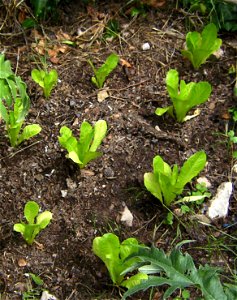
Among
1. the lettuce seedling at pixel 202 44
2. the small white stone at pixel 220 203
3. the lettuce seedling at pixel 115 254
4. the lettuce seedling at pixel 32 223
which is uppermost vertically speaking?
the lettuce seedling at pixel 202 44

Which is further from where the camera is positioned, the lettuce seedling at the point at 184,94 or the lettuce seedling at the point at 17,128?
the lettuce seedling at the point at 184,94

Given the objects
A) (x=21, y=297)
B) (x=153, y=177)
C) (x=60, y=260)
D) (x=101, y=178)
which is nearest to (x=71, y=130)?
(x=101, y=178)

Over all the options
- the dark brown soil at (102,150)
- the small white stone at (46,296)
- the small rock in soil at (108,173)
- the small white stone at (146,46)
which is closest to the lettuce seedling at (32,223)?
the dark brown soil at (102,150)

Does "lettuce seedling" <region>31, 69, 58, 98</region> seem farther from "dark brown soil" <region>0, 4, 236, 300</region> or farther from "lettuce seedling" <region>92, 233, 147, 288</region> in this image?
"lettuce seedling" <region>92, 233, 147, 288</region>

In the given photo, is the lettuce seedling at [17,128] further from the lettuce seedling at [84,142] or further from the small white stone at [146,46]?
the small white stone at [146,46]

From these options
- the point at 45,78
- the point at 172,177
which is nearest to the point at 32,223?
the point at 172,177

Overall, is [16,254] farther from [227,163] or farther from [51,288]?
[227,163]

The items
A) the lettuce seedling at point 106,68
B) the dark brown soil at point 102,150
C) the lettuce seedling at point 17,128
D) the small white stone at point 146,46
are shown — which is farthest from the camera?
the small white stone at point 146,46

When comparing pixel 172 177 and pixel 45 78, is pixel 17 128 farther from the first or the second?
pixel 172 177
